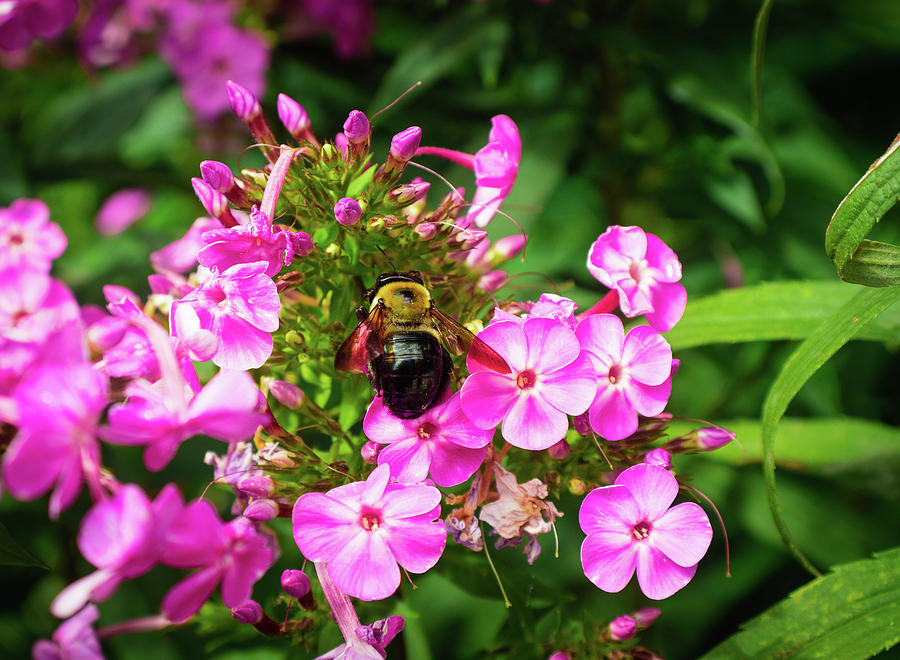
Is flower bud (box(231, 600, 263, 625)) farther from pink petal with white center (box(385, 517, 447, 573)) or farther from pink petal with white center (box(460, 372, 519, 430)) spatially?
pink petal with white center (box(460, 372, 519, 430))

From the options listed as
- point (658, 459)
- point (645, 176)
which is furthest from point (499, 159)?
point (645, 176)

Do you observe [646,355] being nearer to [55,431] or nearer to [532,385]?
[532,385]

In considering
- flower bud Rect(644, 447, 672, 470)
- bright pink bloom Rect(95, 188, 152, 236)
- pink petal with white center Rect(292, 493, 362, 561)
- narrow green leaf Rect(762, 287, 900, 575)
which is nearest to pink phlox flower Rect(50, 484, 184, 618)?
pink petal with white center Rect(292, 493, 362, 561)

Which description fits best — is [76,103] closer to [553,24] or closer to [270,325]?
[553,24]

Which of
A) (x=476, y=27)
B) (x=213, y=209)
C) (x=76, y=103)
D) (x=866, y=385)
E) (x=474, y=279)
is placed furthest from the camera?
(x=76, y=103)

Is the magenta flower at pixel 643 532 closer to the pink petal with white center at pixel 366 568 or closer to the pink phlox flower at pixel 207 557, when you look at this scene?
the pink petal with white center at pixel 366 568

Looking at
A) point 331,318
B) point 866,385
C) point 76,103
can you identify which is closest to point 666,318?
point 331,318
